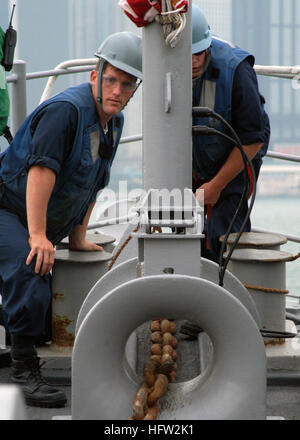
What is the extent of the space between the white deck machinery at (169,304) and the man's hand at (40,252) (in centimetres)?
39

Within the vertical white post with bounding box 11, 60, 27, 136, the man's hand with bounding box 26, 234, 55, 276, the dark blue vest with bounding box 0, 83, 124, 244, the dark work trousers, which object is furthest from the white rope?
the vertical white post with bounding box 11, 60, 27, 136

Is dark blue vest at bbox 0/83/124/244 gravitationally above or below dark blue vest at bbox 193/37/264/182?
below

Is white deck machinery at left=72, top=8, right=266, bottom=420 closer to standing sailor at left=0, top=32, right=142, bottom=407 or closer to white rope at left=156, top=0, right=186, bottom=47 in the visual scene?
white rope at left=156, top=0, right=186, bottom=47

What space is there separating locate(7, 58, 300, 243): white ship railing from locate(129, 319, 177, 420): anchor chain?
1.38m

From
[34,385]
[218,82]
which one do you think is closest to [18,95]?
[218,82]

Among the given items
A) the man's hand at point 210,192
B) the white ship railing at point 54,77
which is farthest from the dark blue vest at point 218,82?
the white ship railing at point 54,77

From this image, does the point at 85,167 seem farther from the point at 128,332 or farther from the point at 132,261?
the point at 128,332

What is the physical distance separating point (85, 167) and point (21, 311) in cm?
50

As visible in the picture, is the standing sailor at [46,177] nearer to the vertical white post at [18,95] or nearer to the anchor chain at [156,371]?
the anchor chain at [156,371]

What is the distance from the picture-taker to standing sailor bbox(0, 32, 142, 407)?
2.33 metres

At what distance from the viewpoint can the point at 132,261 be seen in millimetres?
2078

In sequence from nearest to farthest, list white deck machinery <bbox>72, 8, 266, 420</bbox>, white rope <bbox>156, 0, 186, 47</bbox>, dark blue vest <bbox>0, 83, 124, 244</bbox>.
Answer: white deck machinery <bbox>72, 8, 266, 420</bbox>
white rope <bbox>156, 0, 186, 47</bbox>
dark blue vest <bbox>0, 83, 124, 244</bbox>

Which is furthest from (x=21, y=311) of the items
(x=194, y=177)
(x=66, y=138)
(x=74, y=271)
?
(x=194, y=177)

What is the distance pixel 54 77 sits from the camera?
370 cm
